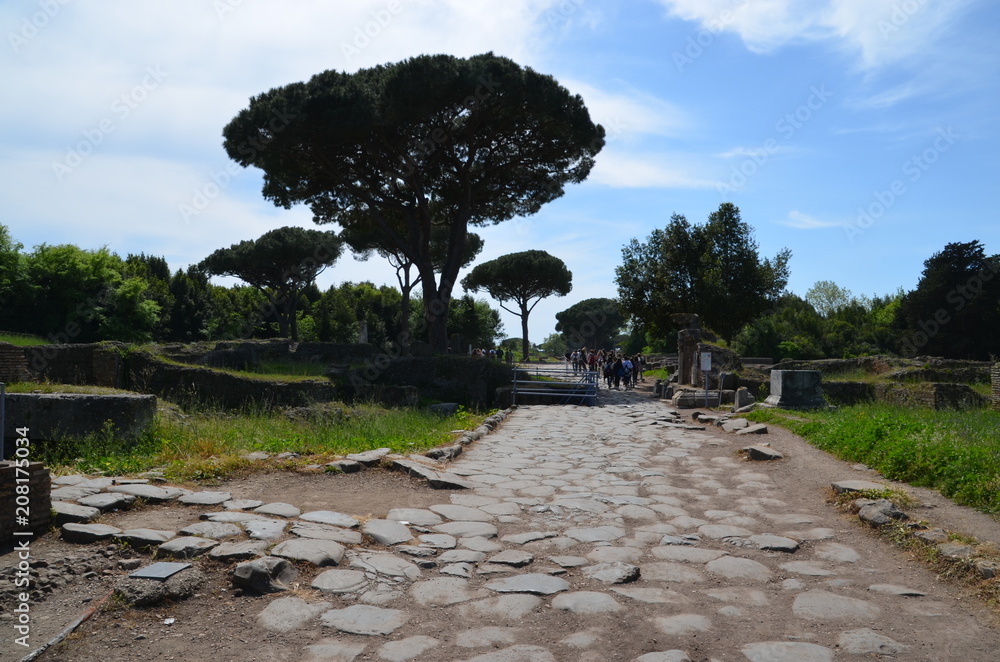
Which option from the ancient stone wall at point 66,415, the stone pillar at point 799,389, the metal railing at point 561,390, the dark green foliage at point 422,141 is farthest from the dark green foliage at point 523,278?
the ancient stone wall at point 66,415

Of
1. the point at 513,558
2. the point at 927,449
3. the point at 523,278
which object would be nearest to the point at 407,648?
the point at 513,558

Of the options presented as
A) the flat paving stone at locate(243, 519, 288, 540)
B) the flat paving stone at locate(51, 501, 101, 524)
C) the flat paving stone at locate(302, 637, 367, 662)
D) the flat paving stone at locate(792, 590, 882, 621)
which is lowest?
the flat paving stone at locate(302, 637, 367, 662)

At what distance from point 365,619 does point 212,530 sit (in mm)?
1459

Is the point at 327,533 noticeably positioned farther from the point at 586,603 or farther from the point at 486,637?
the point at 586,603

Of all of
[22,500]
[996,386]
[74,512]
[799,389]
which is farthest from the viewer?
[996,386]

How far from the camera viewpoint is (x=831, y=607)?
3432mm

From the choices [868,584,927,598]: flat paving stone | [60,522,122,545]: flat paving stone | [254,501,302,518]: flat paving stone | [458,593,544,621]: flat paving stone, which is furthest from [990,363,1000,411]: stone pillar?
[60,522,122,545]: flat paving stone

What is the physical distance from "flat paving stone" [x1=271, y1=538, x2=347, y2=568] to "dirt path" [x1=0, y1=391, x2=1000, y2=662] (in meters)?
0.06

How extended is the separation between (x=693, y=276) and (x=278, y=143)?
1990 centimetres

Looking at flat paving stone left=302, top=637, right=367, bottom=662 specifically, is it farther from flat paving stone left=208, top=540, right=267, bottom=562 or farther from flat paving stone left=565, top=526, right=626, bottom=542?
flat paving stone left=565, top=526, right=626, bottom=542

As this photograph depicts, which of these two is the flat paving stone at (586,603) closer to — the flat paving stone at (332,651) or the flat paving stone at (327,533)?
the flat paving stone at (332,651)

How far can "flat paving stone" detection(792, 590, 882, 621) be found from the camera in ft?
10.8

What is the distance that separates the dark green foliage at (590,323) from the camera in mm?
68562

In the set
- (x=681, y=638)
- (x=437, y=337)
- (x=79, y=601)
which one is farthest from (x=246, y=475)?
(x=437, y=337)
